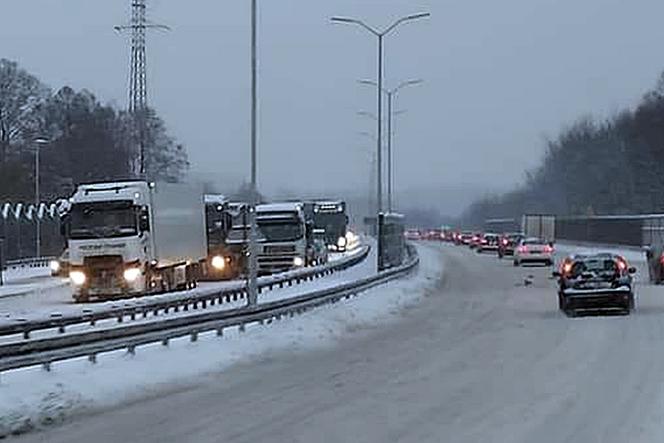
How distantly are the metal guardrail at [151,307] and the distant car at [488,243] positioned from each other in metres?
53.8

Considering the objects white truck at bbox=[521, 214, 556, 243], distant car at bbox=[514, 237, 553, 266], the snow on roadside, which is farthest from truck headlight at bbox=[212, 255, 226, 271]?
white truck at bbox=[521, 214, 556, 243]

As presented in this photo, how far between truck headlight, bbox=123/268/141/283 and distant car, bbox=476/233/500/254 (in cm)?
6218

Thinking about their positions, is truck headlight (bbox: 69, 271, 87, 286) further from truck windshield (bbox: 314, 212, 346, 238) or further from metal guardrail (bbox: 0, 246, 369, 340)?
truck windshield (bbox: 314, 212, 346, 238)

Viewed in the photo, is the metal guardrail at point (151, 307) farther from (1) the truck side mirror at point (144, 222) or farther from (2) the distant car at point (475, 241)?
(2) the distant car at point (475, 241)

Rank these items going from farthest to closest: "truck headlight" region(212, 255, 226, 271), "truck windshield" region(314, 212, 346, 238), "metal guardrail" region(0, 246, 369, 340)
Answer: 1. "truck windshield" region(314, 212, 346, 238)
2. "truck headlight" region(212, 255, 226, 271)
3. "metal guardrail" region(0, 246, 369, 340)

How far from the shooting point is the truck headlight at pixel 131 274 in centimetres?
4334

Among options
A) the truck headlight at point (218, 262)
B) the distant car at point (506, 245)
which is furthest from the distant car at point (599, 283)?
the distant car at point (506, 245)

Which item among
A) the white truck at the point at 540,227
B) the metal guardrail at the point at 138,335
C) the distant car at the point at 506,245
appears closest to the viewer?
the metal guardrail at the point at 138,335

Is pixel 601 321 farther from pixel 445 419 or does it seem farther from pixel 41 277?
pixel 41 277

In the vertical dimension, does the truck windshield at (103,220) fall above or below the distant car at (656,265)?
above

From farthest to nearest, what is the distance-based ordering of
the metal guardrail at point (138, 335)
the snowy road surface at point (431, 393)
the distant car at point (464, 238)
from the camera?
Result: the distant car at point (464, 238)
the metal guardrail at point (138, 335)
the snowy road surface at point (431, 393)

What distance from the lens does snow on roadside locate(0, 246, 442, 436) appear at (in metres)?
17.0

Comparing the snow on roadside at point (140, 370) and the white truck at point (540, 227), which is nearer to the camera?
the snow on roadside at point (140, 370)

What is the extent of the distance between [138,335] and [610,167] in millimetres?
128129
